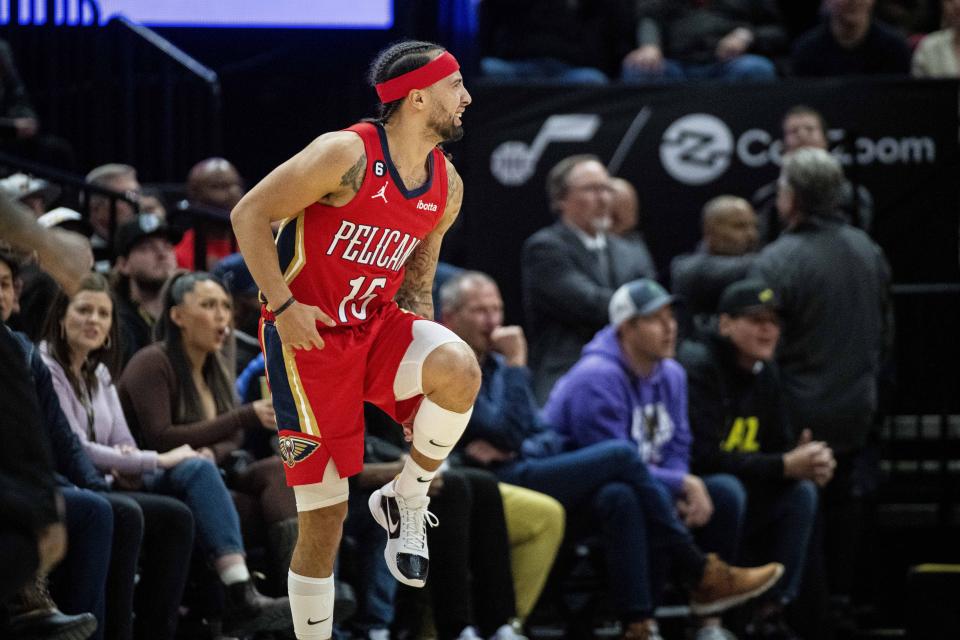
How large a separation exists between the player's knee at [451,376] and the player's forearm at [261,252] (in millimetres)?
504

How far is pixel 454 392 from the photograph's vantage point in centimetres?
480

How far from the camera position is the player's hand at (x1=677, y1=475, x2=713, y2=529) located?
24.4 feet

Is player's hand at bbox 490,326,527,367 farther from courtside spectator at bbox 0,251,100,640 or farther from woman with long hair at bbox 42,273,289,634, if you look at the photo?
courtside spectator at bbox 0,251,100,640

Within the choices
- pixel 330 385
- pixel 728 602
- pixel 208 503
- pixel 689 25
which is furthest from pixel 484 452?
pixel 689 25

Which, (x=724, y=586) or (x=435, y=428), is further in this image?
(x=724, y=586)

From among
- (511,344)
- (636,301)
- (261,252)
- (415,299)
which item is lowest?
(511,344)

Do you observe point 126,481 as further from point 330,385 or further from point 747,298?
point 747,298

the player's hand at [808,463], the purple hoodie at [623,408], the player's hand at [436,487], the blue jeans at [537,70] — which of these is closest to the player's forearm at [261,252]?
the player's hand at [436,487]

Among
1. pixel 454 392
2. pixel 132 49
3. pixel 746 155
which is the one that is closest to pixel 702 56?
pixel 746 155

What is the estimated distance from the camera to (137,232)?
23.0 ft

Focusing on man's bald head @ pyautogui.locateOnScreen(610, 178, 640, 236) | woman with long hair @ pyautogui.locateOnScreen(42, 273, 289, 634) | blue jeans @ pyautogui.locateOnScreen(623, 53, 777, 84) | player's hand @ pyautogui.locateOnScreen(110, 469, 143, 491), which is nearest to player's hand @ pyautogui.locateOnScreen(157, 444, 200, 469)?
woman with long hair @ pyautogui.locateOnScreen(42, 273, 289, 634)

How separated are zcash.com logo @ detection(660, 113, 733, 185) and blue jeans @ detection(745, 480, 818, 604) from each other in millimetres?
2388

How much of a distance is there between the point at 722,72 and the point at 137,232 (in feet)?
15.2

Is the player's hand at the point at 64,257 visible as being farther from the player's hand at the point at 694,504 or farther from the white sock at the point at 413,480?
the player's hand at the point at 694,504
